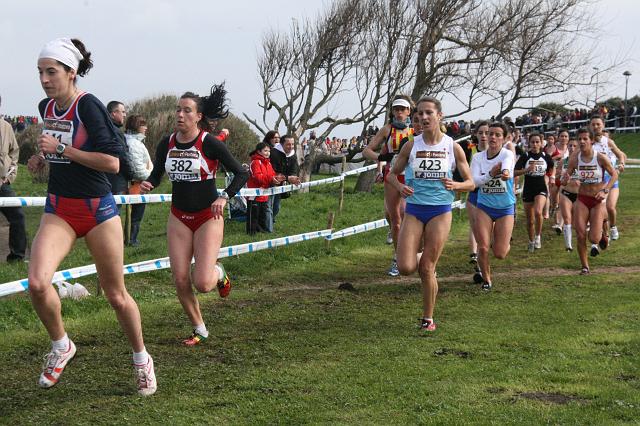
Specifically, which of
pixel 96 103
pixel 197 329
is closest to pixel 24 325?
pixel 197 329

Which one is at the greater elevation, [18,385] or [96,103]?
[96,103]

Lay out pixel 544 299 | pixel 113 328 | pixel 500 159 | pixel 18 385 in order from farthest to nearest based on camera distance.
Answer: pixel 500 159
pixel 544 299
pixel 113 328
pixel 18 385

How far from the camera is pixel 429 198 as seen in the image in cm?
814

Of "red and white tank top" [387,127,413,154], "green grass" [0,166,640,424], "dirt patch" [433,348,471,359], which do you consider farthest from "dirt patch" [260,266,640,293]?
"dirt patch" [433,348,471,359]

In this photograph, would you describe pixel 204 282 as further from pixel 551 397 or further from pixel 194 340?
pixel 551 397

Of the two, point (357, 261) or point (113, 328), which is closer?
point (113, 328)

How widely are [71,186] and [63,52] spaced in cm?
86

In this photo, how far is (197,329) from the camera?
727 centimetres

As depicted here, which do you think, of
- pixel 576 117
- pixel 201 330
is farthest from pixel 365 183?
pixel 576 117

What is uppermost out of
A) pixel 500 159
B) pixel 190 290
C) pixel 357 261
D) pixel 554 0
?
pixel 554 0

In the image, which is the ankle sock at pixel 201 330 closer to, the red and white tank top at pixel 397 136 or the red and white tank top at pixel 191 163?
the red and white tank top at pixel 191 163

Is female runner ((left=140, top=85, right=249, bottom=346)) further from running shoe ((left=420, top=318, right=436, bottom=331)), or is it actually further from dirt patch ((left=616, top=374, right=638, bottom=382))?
dirt patch ((left=616, top=374, right=638, bottom=382))

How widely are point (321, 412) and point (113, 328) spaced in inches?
122

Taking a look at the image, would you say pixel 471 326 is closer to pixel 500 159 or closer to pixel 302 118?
pixel 500 159
